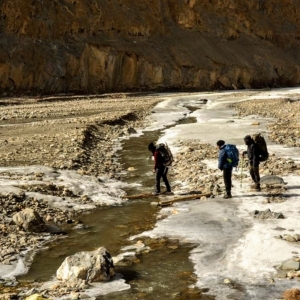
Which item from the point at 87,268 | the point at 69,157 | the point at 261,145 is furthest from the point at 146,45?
the point at 87,268

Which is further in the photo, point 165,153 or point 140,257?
point 165,153

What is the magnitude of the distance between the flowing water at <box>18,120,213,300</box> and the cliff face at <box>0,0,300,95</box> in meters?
45.1

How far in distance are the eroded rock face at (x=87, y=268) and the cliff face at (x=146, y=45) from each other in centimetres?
4829

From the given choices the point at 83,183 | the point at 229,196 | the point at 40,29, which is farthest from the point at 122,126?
the point at 40,29

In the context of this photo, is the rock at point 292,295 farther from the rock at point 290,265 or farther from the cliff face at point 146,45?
the cliff face at point 146,45

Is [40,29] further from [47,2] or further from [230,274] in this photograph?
[230,274]

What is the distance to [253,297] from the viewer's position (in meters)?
5.96

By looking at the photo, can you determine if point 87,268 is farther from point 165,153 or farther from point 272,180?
point 272,180

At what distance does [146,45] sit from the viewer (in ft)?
224

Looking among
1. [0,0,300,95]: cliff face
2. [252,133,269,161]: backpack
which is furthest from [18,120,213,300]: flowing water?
[0,0,300,95]: cliff face

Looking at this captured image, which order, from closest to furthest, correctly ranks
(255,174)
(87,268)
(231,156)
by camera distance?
(87,268), (231,156), (255,174)

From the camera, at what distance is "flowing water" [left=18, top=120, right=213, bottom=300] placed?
6355mm

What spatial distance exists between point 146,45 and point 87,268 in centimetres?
6386

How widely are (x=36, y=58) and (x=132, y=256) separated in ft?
164
